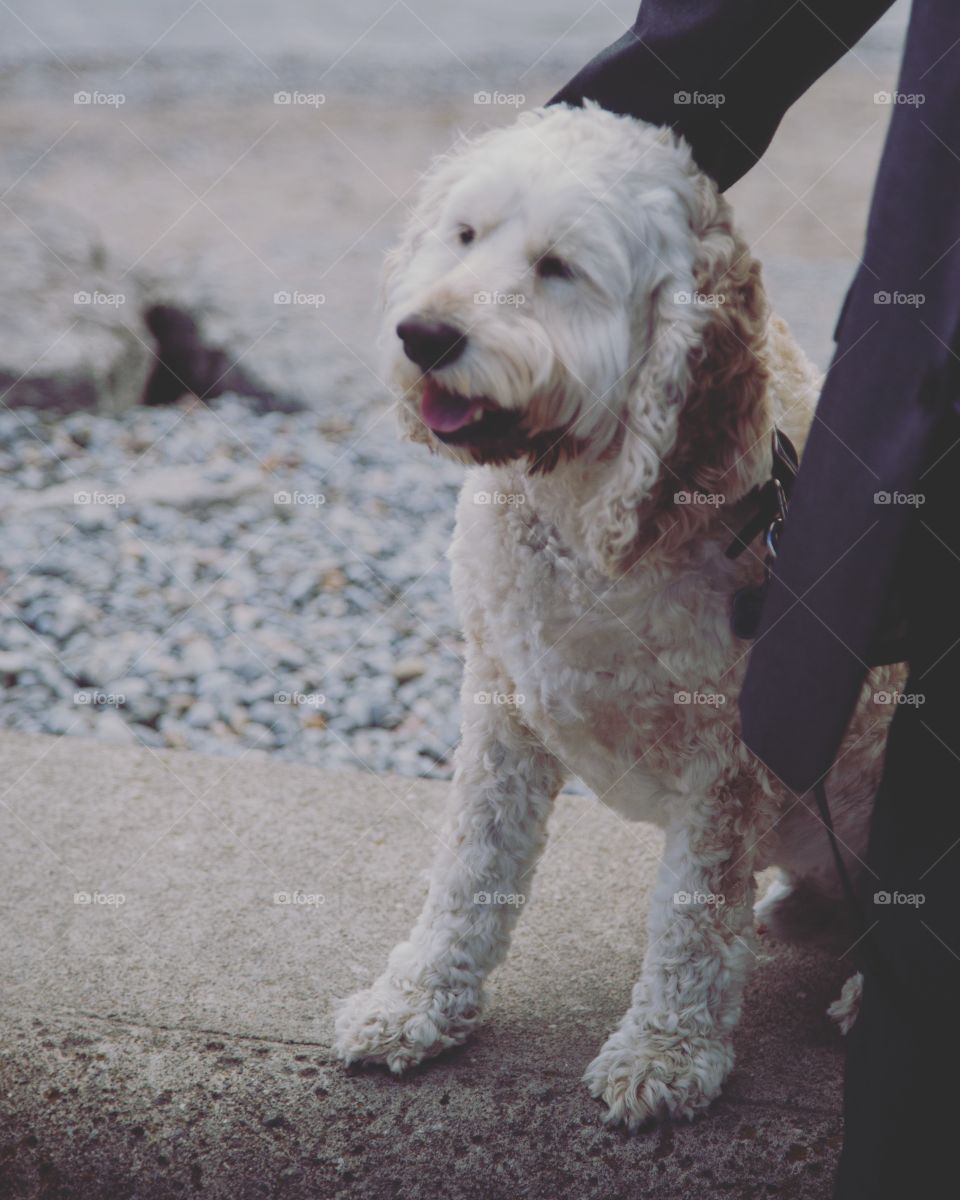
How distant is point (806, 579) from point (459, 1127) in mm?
1106

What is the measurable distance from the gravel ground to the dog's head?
5.58ft

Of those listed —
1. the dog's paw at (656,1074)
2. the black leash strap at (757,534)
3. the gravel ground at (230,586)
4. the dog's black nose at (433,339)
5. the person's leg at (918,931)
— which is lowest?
the gravel ground at (230,586)

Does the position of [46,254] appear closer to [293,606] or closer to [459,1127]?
[293,606]

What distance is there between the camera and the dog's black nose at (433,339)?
173 centimetres

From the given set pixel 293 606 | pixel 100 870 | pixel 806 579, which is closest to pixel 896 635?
pixel 806 579

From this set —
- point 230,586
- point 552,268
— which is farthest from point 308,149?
point 552,268

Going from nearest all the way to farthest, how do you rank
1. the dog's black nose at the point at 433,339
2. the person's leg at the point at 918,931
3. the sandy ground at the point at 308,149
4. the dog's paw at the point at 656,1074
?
the person's leg at the point at 918,931
the dog's black nose at the point at 433,339
the dog's paw at the point at 656,1074
the sandy ground at the point at 308,149

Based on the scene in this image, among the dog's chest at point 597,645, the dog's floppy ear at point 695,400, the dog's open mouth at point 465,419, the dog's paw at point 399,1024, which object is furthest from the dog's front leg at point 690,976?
the dog's open mouth at point 465,419

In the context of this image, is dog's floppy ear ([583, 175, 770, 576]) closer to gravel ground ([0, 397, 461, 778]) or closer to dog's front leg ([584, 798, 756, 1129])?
dog's front leg ([584, 798, 756, 1129])

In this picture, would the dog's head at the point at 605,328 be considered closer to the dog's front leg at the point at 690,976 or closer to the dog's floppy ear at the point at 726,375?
the dog's floppy ear at the point at 726,375

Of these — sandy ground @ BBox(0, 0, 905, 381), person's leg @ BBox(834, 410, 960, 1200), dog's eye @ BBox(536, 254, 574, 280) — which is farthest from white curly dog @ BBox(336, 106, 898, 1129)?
sandy ground @ BBox(0, 0, 905, 381)

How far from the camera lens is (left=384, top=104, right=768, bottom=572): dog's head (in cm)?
178

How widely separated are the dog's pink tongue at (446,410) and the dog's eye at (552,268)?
24cm

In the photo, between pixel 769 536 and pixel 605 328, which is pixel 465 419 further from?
pixel 769 536
